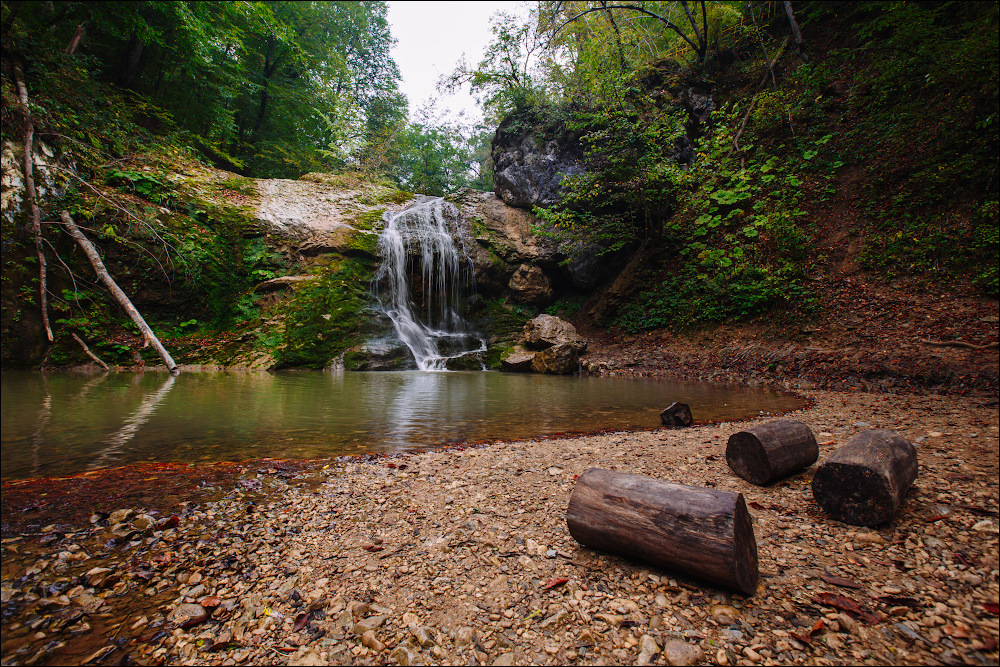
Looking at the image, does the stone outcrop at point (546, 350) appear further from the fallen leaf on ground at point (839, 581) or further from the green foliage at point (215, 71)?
the green foliage at point (215, 71)

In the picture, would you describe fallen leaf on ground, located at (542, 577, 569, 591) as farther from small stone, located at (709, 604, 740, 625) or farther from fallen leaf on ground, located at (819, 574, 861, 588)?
fallen leaf on ground, located at (819, 574, 861, 588)

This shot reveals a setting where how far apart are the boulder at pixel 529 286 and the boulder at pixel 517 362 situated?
3.76m

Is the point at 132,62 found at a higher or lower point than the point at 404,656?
higher

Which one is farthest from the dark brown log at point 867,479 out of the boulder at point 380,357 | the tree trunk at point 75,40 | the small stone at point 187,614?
the tree trunk at point 75,40

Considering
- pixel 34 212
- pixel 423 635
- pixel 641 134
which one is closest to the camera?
pixel 423 635

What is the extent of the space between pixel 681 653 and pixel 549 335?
10.2 meters

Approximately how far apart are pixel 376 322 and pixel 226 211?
5272 millimetres

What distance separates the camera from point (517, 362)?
430 inches

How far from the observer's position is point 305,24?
1667 cm

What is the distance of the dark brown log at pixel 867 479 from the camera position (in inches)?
73.4

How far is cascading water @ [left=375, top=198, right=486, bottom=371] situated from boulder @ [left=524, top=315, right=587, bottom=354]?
2.05 meters

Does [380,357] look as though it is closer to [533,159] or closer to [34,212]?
[34,212]

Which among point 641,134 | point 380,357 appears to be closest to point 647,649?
point 380,357

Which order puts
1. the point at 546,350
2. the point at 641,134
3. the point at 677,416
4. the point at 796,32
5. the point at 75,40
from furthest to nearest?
the point at 796,32 → the point at 641,134 → the point at 546,350 → the point at 75,40 → the point at 677,416
